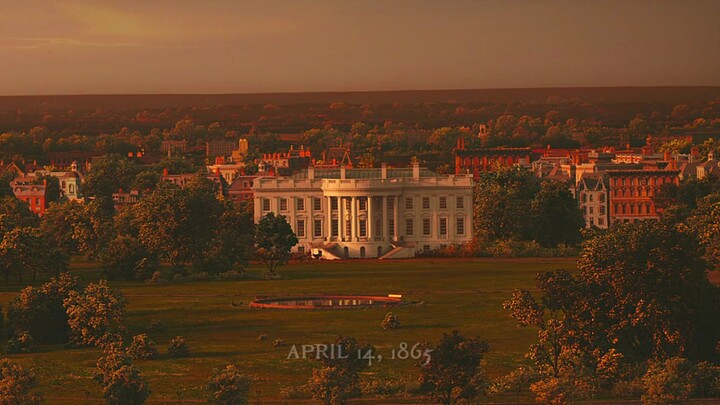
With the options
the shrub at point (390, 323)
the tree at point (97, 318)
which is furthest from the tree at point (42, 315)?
the shrub at point (390, 323)

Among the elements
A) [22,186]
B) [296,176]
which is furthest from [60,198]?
[296,176]

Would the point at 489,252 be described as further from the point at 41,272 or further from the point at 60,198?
the point at 60,198

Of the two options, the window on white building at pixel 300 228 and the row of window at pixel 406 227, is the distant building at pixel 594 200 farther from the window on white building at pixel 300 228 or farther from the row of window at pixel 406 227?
the window on white building at pixel 300 228

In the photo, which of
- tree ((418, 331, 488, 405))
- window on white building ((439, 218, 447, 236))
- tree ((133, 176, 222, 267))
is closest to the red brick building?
window on white building ((439, 218, 447, 236))

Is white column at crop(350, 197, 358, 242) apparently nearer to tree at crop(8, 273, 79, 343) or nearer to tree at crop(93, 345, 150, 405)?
tree at crop(8, 273, 79, 343)

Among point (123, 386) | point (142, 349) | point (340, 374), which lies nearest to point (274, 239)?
point (142, 349)

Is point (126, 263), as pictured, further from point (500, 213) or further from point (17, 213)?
point (500, 213)
